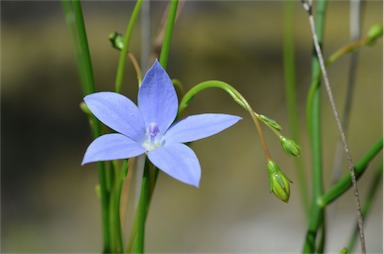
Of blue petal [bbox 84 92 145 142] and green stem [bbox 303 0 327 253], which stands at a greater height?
blue petal [bbox 84 92 145 142]

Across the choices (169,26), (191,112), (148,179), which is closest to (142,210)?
(148,179)

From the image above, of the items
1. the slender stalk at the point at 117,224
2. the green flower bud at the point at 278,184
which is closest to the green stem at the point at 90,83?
the slender stalk at the point at 117,224

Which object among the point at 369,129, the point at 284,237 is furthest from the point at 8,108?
the point at 369,129

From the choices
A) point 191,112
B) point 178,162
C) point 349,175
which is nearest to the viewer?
point 178,162

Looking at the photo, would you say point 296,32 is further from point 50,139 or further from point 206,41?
point 50,139

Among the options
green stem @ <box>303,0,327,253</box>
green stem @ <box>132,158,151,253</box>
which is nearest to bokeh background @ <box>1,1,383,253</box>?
green stem @ <box>303,0,327,253</box>

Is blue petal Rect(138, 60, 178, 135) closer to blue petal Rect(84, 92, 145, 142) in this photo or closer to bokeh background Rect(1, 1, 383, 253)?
blue petal Rect(84, 92, 145, 142)

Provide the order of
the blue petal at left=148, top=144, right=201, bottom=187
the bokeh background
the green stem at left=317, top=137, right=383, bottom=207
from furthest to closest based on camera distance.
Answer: the bokeh background < the green stem at left=317, top=137, right=383, bottom=207 < the blue petal at left=148, top=144, right=201, bottom=187

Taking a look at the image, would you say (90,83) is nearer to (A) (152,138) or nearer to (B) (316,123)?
(A) (152,138)
